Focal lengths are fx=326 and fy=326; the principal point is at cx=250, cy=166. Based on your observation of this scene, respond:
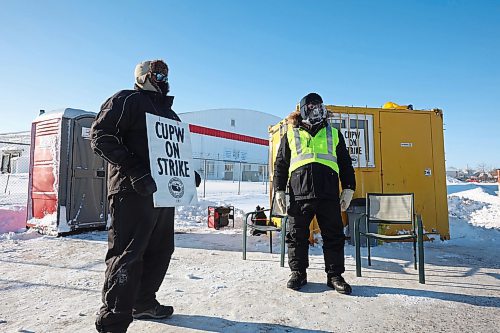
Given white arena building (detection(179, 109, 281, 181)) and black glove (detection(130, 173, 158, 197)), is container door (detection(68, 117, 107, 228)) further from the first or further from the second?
white arena building (detection(179, 109, 281, 181))

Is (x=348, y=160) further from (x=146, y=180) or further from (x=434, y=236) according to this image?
(x=434, y=236)

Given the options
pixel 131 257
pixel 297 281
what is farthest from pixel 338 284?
pixel 131 257

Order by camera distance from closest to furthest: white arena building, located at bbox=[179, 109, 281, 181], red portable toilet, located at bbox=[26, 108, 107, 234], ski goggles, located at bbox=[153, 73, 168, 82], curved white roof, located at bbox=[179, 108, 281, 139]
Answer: ski goggles, located at bbox=[153, 73, 168, 82]
red portable toilet, located at bbox=[26, 108, 107, 234]
white arena building, located at bbox=[179, 109, 281, 181]
curved white roof, located at bbox=[179, 108, 281, 139]

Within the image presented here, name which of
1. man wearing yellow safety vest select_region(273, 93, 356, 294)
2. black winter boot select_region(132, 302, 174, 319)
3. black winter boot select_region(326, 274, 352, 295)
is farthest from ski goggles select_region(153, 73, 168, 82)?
black winter boot select_region(326, 274, 352, 295)

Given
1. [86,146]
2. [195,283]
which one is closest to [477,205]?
[195,283]

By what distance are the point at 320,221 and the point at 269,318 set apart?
43.6 inches

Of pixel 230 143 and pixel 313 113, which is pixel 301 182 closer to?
pixel 313 113

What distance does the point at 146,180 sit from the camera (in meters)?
2.07

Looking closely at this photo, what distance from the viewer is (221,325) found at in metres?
2.25

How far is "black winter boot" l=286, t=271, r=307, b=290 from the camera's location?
3027 millimetres

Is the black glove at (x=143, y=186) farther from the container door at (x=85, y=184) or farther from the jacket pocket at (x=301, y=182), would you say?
the container door at (x=85, y=184)

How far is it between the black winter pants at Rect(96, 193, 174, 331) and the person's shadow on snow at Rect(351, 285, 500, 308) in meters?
1.78

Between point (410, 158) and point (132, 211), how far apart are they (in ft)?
17.0

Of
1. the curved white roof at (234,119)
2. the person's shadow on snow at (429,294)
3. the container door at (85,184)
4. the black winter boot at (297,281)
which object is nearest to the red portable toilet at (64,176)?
the container door at (85,184)
